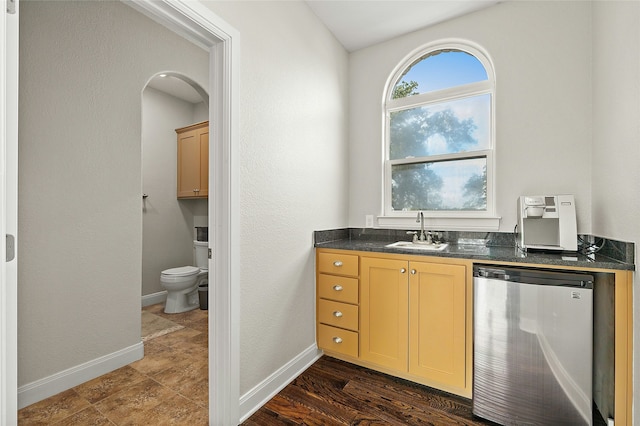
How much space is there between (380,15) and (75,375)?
3.49m

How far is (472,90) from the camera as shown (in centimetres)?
242

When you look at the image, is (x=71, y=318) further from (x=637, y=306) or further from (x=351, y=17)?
(x=637, y=306)

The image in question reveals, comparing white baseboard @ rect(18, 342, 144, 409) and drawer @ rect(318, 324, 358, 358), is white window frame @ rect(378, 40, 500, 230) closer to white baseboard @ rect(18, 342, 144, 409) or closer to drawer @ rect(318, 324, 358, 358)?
drawer @ rect(318, 324, 358, 358)

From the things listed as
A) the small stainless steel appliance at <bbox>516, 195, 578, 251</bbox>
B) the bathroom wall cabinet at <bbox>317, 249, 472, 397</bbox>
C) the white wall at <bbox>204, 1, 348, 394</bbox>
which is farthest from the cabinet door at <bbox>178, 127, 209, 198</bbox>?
the small stainless steel appliance at <bbox>516, 195, 578, 251</bbox>

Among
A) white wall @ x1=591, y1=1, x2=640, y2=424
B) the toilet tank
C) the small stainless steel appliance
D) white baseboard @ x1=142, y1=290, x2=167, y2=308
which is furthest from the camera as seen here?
the toilet tank

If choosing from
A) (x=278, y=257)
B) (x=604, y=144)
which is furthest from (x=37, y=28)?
(x=604, y=144)

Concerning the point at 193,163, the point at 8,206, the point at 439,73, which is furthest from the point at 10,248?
the point at 193,163

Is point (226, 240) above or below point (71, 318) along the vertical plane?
above

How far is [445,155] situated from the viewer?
2.53 metres

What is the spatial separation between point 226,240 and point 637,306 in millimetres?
2000

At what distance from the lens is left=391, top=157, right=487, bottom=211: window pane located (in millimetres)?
2426

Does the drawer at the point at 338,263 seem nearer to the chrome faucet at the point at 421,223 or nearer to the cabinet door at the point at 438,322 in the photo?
the cabinet door at the point at 438,322

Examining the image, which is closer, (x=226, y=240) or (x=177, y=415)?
(x=226, y=240)

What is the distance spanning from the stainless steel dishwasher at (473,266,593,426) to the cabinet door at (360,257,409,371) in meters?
0.45
